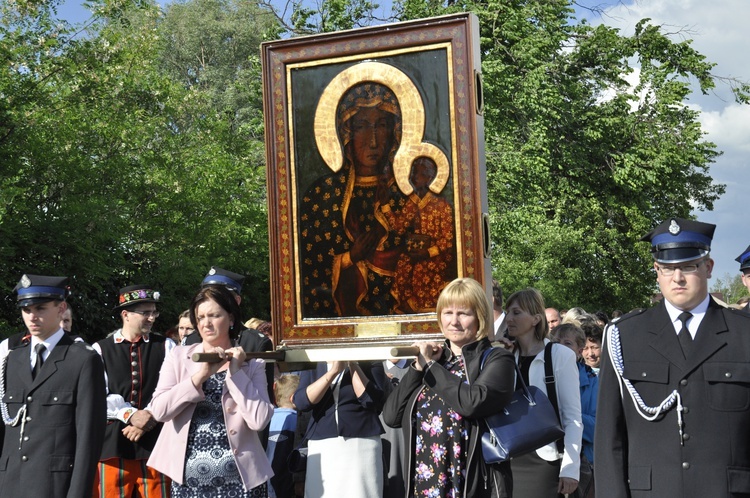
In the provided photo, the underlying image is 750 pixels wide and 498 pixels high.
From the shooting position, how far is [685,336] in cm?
449

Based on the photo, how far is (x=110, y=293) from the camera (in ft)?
54.1

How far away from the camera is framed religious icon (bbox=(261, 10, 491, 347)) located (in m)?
6.17

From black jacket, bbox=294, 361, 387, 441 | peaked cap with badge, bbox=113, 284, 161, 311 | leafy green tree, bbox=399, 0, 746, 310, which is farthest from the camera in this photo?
leafy green tree, bbox=399, 0, 746, 310

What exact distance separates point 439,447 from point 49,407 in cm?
224

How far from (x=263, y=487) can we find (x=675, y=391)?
2546 millimetres

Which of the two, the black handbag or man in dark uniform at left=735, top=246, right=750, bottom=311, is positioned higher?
man in dark uniform at left=735, top=246, right=750, bottom=311

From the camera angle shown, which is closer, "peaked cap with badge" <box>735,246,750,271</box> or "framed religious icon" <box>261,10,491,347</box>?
"framed religious icon" <box>261,10,491,347</box>

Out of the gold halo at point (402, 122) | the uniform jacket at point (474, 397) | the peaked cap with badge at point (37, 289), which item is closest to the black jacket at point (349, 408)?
the gold halo at point (402, 122)

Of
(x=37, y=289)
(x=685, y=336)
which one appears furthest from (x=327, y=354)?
(x=685, y=336)

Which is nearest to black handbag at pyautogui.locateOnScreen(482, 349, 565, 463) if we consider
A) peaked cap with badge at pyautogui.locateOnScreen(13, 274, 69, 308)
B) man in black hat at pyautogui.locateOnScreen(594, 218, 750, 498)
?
man in black hat at pyautogui.locateOnScreen(594, 218, 750, 498)

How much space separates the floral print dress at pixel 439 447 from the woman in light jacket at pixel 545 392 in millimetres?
1284

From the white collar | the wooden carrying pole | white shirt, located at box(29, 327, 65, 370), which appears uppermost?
the white collar

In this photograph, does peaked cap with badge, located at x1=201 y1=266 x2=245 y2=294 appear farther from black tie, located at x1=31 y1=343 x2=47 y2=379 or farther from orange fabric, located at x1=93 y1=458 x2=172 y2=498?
black tie, located at x1=31 y1=343 x2=47 y2=379

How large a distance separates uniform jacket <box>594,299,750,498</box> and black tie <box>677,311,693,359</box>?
0.07 feet
